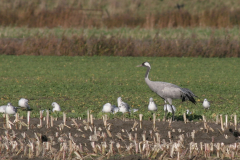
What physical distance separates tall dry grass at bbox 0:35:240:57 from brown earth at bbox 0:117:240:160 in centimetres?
1776

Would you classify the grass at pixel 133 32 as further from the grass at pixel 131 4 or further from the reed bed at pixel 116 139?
the reed bed at pixel 116 139

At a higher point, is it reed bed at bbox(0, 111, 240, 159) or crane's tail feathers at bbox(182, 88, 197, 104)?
crane's tail feathers at bbox(182, 88, 197, 104)

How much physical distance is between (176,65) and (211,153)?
688 inches

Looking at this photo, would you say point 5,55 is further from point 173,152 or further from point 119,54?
point 173,152

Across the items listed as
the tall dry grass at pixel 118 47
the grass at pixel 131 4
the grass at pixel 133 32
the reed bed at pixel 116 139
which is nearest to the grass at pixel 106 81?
the tall dry grass at pixel 118 47

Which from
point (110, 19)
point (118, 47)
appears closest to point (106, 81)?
point (118, 47)

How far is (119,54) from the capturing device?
28.1 m

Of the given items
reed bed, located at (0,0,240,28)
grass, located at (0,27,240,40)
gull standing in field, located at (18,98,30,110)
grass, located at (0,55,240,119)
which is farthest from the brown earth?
reed bed, located at (0,0,240,28)

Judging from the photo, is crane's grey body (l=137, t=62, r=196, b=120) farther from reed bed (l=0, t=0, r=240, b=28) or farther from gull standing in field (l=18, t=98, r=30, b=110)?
reed bed (l=0, t=0, r=240, b=28)

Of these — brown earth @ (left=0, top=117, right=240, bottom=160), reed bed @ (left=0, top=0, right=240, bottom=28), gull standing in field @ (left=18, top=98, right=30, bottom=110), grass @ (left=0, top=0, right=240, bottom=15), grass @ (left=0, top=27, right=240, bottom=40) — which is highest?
grass @ (left=0, top=0, right=240, bottom=15)

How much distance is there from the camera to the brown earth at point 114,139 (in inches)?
302

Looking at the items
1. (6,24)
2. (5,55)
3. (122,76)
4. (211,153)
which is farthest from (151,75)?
(6,24)

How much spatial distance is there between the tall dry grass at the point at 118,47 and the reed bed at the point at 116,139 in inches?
695

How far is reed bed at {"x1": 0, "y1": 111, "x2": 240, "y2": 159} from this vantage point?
7.65 m
